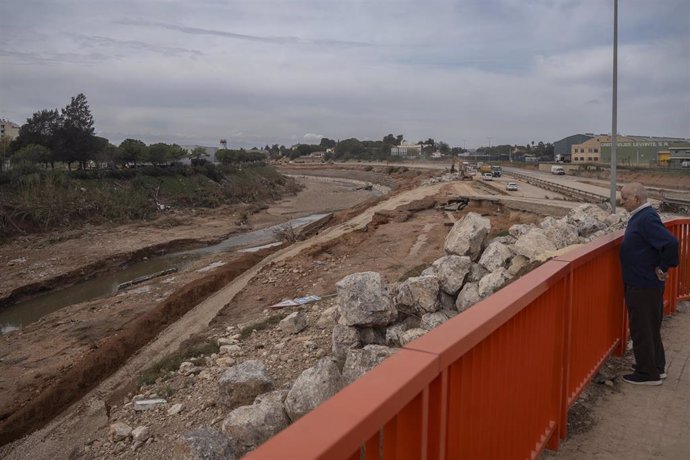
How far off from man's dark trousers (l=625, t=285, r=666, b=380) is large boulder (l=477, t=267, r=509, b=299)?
A: 3.71m

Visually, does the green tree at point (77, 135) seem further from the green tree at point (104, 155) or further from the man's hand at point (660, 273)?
the man's hand at point (660, 273)

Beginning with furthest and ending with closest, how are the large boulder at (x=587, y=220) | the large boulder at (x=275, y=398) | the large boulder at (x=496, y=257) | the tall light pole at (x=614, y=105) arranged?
1. the tall light pole at (x=614, y=105)
2. the large boulder at (x=587, y=220)
3. the large boulder at (x=496, y=257)
4. the large boulder at (x=275, y=398)

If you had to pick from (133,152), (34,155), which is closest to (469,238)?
(34,155)

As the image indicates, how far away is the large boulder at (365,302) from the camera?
8.94m

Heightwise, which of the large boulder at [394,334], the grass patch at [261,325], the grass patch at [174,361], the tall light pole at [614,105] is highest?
the tall light pole at [614,105]

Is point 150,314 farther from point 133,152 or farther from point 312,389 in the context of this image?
point 133,152

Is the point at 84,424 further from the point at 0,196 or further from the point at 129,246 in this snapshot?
the point at 0,196

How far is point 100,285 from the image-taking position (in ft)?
86.1

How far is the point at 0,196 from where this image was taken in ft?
121

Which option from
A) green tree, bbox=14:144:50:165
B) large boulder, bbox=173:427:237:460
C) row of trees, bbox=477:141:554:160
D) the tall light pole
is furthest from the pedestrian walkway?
row of trees, bbox=477:141:554:160

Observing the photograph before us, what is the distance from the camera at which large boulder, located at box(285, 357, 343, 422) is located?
240 inches

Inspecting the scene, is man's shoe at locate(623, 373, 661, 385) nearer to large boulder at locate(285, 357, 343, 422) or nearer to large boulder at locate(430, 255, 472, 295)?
large boulder at locate(285, 357, 343, 422)

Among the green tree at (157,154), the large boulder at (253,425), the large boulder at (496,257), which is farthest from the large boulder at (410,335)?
the green tree at (157,154)

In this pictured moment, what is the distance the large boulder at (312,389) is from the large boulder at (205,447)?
81 cm
